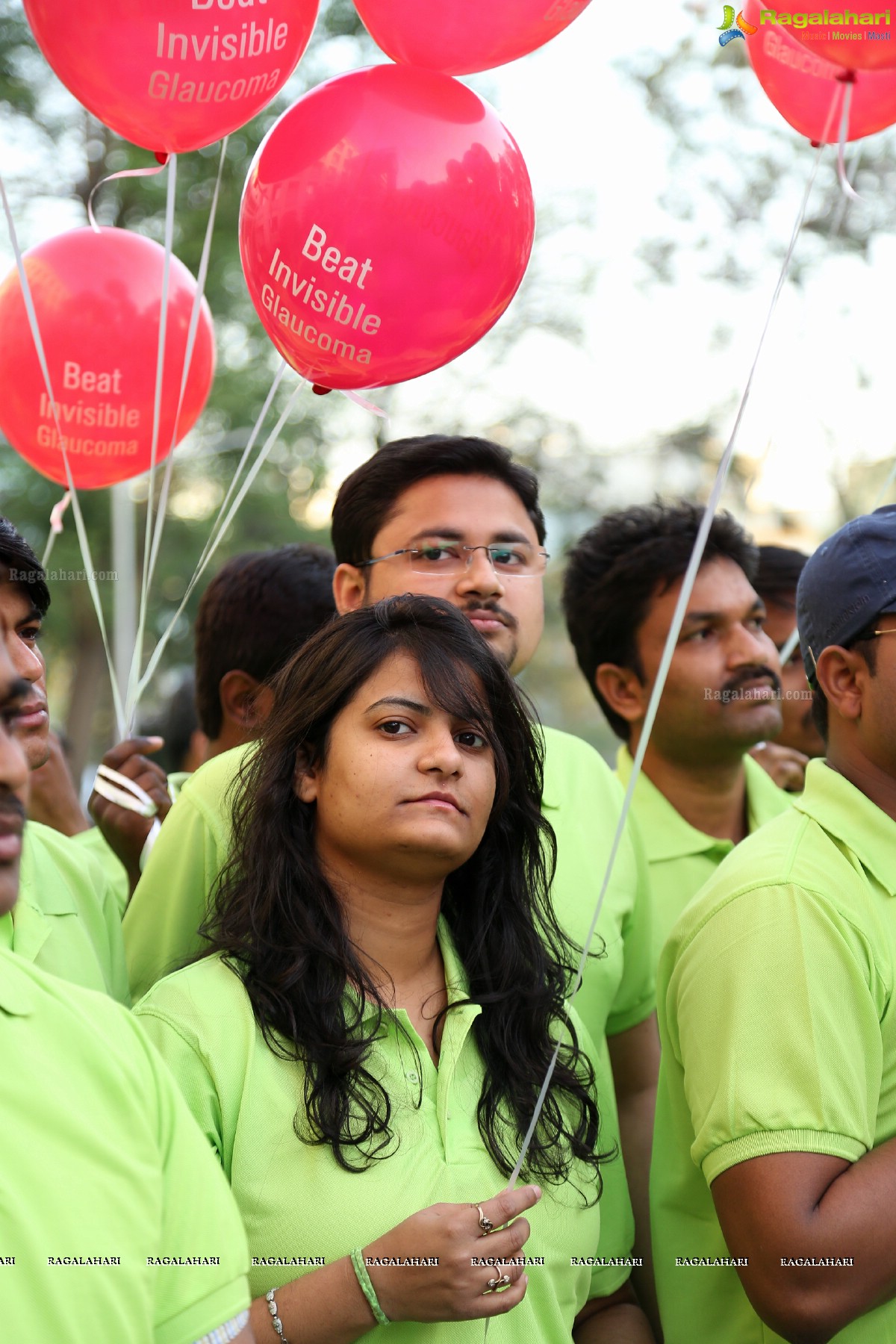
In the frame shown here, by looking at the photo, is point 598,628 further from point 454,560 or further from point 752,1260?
point 752,1260

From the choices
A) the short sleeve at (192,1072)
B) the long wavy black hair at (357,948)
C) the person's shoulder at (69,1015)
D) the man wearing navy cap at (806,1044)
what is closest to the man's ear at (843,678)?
the man wearing navy cap at (806,1044)

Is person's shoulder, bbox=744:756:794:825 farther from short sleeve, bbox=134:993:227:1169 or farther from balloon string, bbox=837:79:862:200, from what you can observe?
short sleeve, bbox=134:993:227:1169

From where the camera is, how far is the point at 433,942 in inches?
88.0

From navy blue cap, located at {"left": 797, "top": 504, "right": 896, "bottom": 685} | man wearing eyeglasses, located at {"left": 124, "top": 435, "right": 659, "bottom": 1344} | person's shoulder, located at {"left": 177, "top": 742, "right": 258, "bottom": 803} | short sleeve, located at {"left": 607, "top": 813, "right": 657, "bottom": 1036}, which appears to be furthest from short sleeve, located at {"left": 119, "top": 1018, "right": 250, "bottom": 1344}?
navy blue cap, located at {"left": 797, "top": 504, "right": 896, "bottom": 685}

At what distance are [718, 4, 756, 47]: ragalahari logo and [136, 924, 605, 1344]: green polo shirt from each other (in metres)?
1.82

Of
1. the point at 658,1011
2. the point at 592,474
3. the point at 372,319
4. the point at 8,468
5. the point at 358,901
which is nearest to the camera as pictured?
the point at 358,901

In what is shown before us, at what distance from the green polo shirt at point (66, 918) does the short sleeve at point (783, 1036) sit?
969 mm

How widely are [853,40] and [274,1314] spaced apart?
2225mm

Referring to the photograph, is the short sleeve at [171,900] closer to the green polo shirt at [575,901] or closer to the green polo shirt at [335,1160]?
the green polo shirt at [575,901]

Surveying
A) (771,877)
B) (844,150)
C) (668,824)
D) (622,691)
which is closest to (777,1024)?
(771,877)

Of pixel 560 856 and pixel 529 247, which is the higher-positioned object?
pixel 529 247

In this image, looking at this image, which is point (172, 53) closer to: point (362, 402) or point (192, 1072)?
point (362, 402)

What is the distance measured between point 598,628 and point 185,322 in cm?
131

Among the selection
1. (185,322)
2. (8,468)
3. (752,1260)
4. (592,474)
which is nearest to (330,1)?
(8,468)
